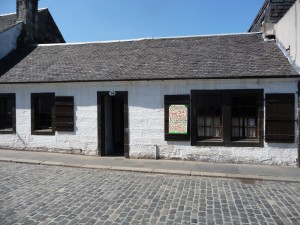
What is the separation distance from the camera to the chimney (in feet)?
53.5

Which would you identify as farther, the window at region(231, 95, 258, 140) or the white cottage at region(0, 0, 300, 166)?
the window at region(231, 95, 258, 140)

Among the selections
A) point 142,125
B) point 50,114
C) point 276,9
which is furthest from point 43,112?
point 276,9

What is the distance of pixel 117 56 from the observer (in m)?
12.8

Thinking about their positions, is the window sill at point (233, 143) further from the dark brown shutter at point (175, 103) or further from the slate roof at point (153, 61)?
the slate roof at point (153, 61)

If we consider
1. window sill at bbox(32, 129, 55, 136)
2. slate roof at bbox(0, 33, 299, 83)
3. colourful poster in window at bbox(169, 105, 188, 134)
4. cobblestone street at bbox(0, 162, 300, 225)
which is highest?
slate roof at bbox(0, 33, 299, 83)

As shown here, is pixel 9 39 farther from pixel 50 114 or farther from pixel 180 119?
pixel 180 119

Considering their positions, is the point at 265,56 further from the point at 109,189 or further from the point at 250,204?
the point at 109,189

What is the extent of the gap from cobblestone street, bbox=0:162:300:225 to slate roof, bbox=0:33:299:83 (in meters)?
4.10

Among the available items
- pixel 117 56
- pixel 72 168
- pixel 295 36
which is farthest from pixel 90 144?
pixel 295 36

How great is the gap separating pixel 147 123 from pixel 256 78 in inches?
171

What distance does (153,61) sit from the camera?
1172 cm

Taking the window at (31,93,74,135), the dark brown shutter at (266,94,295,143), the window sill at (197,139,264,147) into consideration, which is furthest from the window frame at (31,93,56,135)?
the dark brown shutter at (266,94,295,143)

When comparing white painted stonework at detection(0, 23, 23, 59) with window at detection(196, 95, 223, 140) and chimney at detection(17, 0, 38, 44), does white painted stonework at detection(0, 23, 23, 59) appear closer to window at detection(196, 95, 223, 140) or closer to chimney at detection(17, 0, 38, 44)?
chimney at detection(17, 0, 38, 44)

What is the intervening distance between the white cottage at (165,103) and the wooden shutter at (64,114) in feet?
0.14
